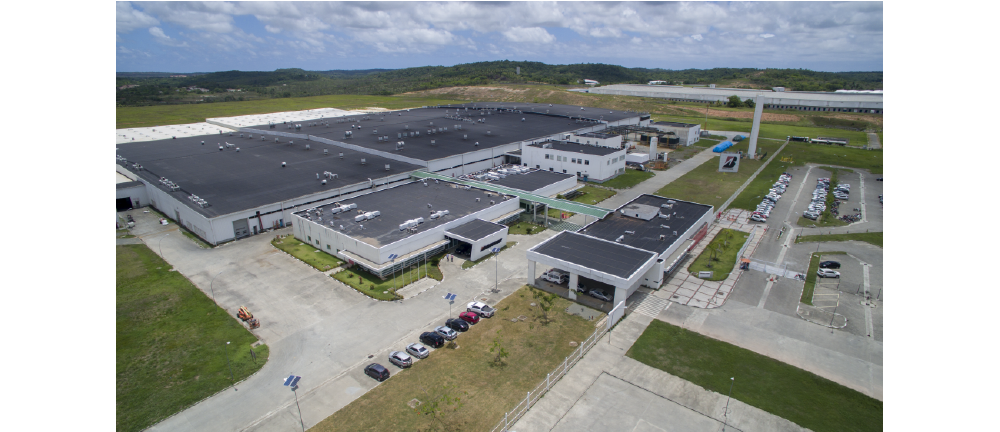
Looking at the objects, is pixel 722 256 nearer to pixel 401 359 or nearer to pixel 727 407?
pixel 727 407

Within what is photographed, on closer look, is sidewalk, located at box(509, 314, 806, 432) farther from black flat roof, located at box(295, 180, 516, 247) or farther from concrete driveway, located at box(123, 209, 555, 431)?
black flat roof, located at box(295, 180, 516, 247)

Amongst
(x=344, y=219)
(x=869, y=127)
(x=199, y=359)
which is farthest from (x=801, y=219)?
(x=869, y=127)

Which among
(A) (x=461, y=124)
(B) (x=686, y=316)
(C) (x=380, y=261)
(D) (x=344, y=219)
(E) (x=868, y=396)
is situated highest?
(A) (x=461, y=124)

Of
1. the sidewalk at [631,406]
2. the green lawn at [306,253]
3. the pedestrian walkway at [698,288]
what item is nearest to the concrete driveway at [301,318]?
the green lawn at [306,253]

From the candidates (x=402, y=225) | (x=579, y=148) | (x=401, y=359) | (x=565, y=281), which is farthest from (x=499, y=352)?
(x=579, y=148)

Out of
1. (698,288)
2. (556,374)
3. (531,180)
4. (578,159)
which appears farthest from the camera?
(578,159)

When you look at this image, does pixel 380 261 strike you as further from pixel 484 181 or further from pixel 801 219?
pixel 801 219
